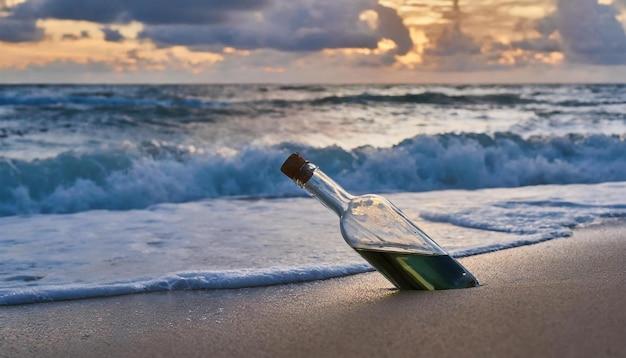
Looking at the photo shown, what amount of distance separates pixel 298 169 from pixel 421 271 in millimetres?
582

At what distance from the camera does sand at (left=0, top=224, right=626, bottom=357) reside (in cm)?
209

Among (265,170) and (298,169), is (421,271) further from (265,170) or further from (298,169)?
(265,170)

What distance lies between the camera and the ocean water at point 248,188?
4227mm

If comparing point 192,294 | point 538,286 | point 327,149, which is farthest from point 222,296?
point 327,149

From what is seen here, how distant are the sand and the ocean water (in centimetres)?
36

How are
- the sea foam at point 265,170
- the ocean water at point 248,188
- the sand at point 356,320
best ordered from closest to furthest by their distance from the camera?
the sand at point 356,320 < the ocean water at point 248,188 < the sea foam at point 265,170

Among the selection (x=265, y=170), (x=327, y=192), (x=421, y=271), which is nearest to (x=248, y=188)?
(x=265, y=170)

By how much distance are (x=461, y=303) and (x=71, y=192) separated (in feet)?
20.8

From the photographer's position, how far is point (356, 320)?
241cm

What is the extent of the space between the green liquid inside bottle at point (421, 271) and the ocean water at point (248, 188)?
3.80 feet

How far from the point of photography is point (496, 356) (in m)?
1.96

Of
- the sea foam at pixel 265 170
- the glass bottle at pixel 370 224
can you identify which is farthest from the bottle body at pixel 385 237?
the sea foam at pixel 265 170

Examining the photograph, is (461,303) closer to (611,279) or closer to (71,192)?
(611,279)

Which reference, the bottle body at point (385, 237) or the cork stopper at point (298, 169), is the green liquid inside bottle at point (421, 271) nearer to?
the bottle body at point (385, 237)
